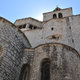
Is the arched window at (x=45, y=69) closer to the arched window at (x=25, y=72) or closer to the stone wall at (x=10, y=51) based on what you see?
the arched window at (x=25, y=72)

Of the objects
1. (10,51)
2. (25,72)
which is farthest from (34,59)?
(10,51)

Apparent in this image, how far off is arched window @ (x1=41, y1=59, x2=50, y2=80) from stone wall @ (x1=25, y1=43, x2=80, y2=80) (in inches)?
9.6

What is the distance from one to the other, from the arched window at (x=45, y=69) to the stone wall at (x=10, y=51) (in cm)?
139

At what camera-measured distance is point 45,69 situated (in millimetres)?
7316

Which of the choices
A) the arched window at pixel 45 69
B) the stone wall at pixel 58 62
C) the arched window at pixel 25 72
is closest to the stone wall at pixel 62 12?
the stone wall at pixel 58 62

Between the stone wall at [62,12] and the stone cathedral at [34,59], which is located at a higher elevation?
the stone wall at [62,12]

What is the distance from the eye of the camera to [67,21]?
1452 cm

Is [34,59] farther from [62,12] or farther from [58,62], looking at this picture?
[62,12]

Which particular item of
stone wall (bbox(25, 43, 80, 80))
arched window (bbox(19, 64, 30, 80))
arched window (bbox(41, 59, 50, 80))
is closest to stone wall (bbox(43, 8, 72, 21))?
stone wall (bbox(25, 43, 80, 80))

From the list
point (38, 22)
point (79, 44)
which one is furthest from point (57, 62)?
point (38, 22)

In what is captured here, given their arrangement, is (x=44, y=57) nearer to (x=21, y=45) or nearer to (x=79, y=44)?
(x=21, y=45)

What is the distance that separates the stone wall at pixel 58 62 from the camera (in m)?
6.59

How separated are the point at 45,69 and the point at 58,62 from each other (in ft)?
2.88

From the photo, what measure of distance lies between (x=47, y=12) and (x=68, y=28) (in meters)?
7.93
